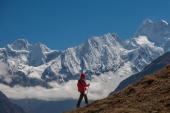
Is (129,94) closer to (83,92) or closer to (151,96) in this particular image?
(151,96)

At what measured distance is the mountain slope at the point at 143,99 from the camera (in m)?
32.2

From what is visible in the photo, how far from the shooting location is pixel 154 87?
37.6 m

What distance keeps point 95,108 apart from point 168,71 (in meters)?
7.55

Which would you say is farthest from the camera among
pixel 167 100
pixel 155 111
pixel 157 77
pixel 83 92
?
pixel 83 92

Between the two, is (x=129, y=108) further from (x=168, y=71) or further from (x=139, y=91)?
(x=168, y=71)

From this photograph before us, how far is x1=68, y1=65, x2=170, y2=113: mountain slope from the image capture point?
32.2 meters

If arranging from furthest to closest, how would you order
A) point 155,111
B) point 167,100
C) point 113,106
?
point 113,106 < point 167,100 < point 155,111

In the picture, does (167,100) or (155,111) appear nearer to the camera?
(155,111)

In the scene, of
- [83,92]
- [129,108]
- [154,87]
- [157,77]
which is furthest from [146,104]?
[83,92]

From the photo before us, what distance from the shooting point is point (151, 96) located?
3509 centimetres

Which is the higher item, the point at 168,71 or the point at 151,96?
the point at 168,71

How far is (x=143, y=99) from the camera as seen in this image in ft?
→ 114

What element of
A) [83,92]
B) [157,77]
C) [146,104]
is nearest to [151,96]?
[146,104]

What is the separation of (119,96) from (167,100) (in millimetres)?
6371
